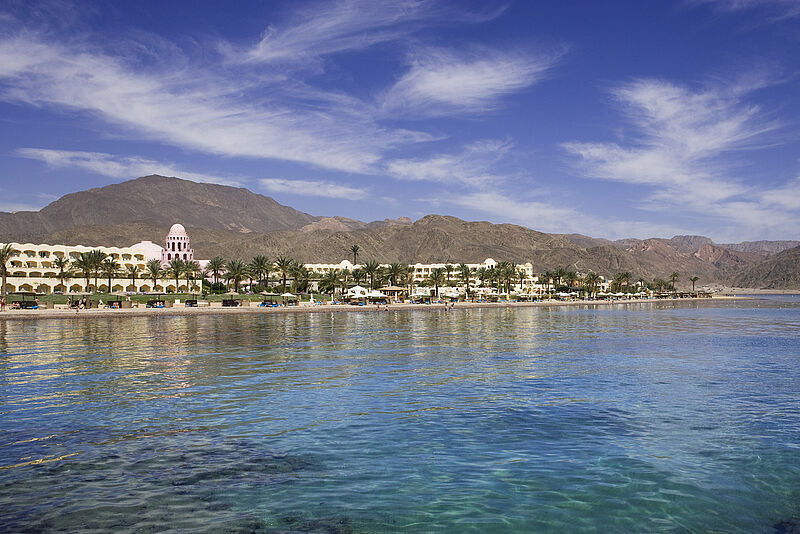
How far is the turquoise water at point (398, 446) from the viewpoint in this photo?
1086 cm

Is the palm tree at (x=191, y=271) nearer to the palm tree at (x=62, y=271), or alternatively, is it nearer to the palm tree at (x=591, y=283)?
the palm tree at (x=62, y=271)

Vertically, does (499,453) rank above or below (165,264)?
below

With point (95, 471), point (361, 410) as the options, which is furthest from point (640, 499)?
point (95, 471)

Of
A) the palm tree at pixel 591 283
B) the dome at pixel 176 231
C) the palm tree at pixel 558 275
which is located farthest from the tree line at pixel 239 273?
the palm tree at pixel 591 283

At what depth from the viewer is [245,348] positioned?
129 feet

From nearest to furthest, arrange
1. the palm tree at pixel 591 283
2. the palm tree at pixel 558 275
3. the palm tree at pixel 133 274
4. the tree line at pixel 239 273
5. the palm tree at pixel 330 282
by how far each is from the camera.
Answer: the tree line at pixel 239 273 < the palm tree at pixel 133 274 < the palm tree at pixel 330 282 < the palm tree at pixel 558 275 < the palm tree at pixel 591 283

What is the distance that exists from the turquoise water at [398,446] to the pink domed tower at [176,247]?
139322 mm

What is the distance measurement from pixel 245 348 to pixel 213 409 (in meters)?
20.2

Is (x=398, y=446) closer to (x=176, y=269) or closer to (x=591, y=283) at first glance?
(x=176, y=269)

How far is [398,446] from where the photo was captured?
15.2 metres

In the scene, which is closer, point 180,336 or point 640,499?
point 640,499

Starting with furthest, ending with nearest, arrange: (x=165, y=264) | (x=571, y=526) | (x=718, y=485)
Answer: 1. (x=165, y=264)
2. (x=718, y=485)
3. (x=571, y=526)

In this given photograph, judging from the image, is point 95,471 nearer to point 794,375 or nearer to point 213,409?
point 213,409

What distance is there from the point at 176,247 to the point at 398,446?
16427 cm
